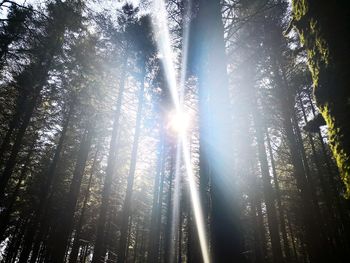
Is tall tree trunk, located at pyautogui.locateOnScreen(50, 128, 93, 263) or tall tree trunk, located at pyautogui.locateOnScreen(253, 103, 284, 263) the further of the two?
tall tree trunk, located at pyautogui.locateOnScreen(50, 128, 93, 263)

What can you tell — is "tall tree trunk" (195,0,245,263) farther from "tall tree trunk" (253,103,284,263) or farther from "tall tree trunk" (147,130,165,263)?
"tall tree trunk" (147,130,165,263)

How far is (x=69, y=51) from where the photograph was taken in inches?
607

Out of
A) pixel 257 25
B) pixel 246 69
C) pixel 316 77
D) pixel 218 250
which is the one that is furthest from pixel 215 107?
pixel 246 69

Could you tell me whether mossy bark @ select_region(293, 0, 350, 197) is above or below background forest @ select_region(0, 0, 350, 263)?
below

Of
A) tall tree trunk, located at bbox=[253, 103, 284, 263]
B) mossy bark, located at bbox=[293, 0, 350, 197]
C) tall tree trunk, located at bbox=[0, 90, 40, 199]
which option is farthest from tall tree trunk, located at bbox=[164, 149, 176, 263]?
mossy bark, located at bbox=[293, 0, 350, 197]

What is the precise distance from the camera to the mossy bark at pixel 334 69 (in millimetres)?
1876

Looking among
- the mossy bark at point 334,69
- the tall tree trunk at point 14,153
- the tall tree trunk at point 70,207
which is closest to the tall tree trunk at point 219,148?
the mossy bark at point 334,69

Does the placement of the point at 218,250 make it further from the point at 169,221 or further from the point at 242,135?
the point at 169,221

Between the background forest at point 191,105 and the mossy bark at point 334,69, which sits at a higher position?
the background forest at point 191,105

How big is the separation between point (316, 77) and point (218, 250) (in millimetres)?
3538

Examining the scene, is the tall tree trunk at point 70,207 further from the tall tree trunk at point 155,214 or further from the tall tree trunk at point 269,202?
the tall tree trunk at point 269,202

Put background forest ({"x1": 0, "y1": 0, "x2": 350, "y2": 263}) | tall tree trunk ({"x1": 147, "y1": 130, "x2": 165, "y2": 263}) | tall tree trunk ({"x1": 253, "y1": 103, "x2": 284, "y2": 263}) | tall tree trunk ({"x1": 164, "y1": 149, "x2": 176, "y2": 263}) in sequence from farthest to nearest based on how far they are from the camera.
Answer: tall tree trunk ({"x1": 164, "y1": 149, "x2": 176, "y2": 263}) < tall tree trunk ({"x1": 147, "y1": 130, "x2": 165, "y2": 263}) < tall tree trunk ({"x1": 253, "y1": 103, "x2": 284, "y2": 263}) < background forest ({"x1": 0, "y1": 0, "x2": 350, "y2": 263})

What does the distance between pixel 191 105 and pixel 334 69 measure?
44.9 feet

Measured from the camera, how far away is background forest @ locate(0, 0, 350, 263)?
14.8 feet
